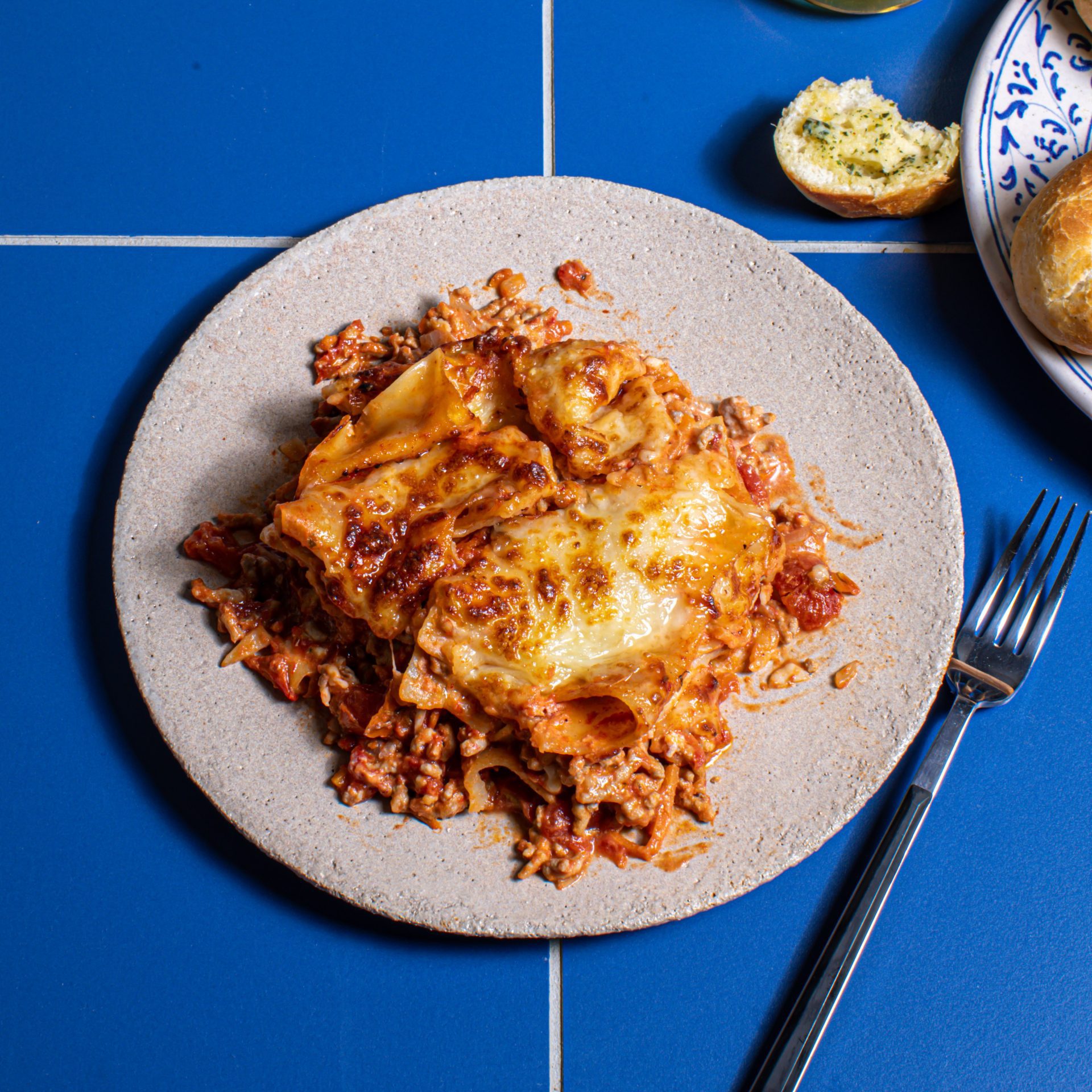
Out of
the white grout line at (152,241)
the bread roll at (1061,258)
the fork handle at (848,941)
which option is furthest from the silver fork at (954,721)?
the white grout line at (152,241)

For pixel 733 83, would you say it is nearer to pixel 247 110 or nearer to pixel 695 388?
pixel 695 388

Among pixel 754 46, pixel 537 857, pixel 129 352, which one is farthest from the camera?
pixel 754 46

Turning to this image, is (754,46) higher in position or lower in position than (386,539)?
higher

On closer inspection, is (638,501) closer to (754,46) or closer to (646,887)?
(646,887)

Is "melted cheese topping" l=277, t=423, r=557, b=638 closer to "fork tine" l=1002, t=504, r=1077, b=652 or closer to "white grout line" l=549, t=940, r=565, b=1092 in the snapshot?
"white grout line" l=549, t=940, r=565, b=1092

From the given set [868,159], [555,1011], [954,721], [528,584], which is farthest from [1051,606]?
[555,1011]

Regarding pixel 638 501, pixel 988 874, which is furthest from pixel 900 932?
pixel 638 501
